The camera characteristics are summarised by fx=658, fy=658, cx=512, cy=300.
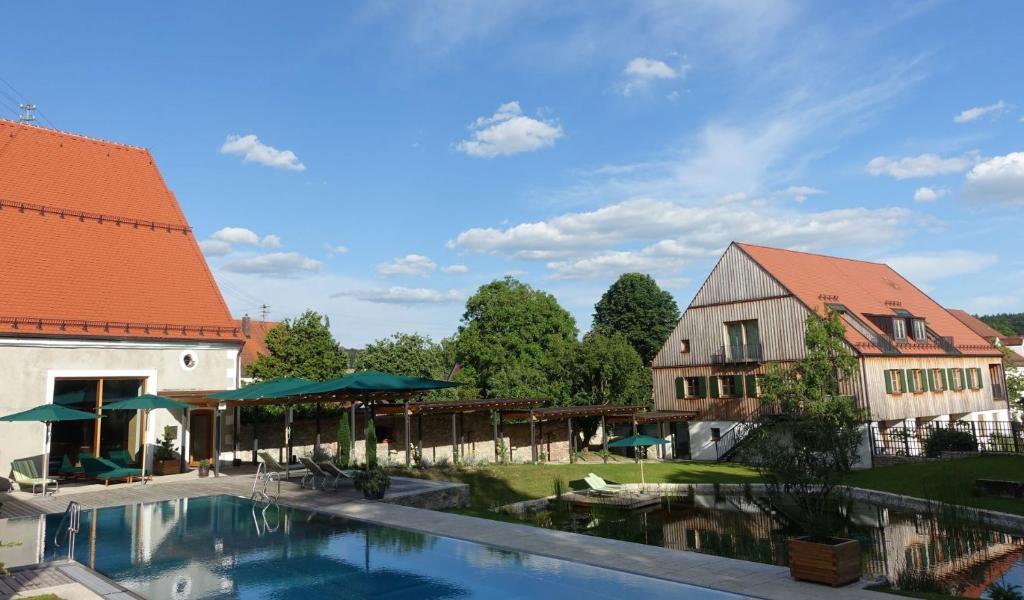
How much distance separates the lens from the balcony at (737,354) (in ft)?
102

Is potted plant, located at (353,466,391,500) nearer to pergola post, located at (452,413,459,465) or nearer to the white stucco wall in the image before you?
the white stucco wall

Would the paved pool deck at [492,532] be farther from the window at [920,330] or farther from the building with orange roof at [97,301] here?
the window at [920,330]

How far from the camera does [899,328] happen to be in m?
32.3

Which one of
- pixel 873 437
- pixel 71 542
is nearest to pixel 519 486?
pixel 71 542

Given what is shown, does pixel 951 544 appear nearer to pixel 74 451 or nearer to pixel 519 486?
pixel 519 486

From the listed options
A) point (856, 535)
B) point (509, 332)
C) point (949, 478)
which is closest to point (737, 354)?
point (949, 478)

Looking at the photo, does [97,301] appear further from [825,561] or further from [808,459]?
[825,561]

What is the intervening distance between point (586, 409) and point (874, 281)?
19.3 m

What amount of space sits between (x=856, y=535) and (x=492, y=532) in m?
7.92

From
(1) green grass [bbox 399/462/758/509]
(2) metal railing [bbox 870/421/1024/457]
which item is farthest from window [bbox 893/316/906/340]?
(1) green grass [bbox 399/462/758/509]

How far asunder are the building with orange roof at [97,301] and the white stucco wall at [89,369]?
0.03 meters

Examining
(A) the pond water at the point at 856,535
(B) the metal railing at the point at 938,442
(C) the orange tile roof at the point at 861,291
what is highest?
(C) the orange tile roof at the point at 861,291

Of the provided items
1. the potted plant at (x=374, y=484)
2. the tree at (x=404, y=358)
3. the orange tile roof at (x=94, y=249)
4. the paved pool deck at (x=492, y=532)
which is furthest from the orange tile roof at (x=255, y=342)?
the potted plant at (x=374, y=484)

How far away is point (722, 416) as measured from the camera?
1264 inches
